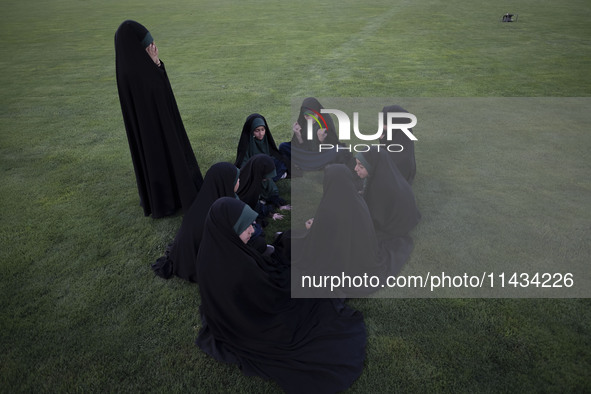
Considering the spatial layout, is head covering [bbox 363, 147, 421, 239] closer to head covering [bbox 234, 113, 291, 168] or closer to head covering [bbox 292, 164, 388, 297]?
head covering [bbox 292, 164, 388, 297]

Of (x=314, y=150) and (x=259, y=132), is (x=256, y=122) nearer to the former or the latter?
(x=259, y=132)

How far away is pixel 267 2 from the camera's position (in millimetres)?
29172

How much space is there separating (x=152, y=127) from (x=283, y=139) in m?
3.13

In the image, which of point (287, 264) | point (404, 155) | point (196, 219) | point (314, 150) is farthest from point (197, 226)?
point (404, 155)

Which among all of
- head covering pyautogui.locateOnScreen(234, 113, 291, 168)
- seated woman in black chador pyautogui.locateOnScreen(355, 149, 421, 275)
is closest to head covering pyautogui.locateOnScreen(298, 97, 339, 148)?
head covering pyautogui.locateOnScreen(234, 113, 291, 168)

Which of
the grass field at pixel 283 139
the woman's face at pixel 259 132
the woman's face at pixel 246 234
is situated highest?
the woman's face at pixel 259 132

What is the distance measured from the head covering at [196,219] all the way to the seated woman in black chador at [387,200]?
1.56 metres

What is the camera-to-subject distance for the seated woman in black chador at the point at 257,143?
5.76 m

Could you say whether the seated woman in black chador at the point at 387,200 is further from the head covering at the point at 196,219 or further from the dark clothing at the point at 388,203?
the head covering at the point at 196,219

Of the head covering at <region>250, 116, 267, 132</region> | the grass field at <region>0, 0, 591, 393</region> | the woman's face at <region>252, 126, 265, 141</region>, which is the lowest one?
the grass field at <region>0, 0, 591, 393</region>

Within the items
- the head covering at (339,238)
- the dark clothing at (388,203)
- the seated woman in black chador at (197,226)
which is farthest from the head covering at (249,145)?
the head covering at (339,238)

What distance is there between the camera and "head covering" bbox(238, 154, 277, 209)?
5027 millimetres

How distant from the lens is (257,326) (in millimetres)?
3199

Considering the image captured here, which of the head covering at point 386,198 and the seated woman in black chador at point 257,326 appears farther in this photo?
the head covering at point 386,198
